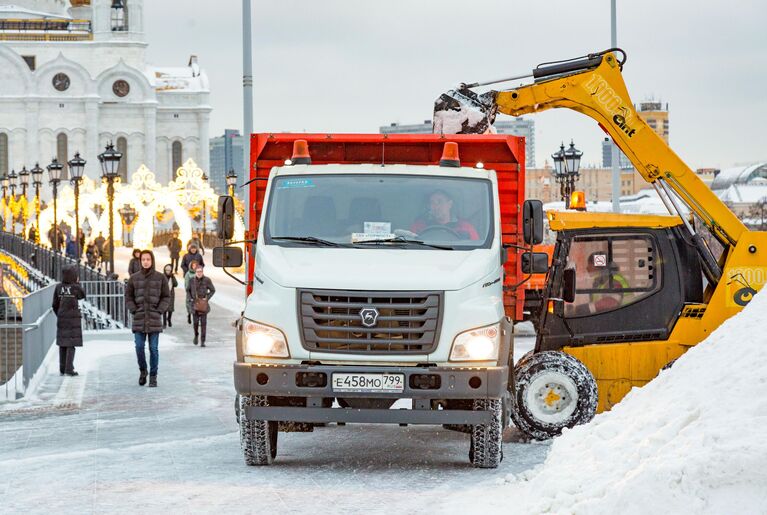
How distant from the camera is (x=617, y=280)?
13.5 m

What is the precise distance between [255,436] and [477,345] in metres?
1.80

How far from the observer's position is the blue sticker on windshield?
11.7m

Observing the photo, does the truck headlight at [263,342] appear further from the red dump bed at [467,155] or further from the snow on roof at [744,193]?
A: the snow on roof at [744,193]

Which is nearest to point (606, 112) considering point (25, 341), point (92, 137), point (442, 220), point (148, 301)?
point (442, 220)

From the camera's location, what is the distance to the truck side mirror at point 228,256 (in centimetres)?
1162

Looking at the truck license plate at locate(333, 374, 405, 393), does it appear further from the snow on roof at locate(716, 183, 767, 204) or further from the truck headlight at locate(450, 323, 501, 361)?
the snow on roof at locate(716, 183, 767, 204)

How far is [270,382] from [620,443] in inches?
109

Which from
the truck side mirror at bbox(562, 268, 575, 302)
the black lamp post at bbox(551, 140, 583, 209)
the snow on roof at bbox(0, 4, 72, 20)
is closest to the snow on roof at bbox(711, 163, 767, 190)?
the snow on roof at bbox(0, 4, 72, 20)

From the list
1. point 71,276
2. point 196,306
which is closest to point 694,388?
point 71,276

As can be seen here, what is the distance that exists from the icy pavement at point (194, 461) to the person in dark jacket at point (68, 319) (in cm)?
178

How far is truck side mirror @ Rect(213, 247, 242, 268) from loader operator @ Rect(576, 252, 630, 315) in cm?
347

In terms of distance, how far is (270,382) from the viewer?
422 inches

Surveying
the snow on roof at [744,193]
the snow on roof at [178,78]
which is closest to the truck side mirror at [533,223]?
the snow on roof at [744,193]

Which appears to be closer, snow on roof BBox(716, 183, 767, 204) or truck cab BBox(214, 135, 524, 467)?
truck cab BBox(214, 135, 524, 467)
